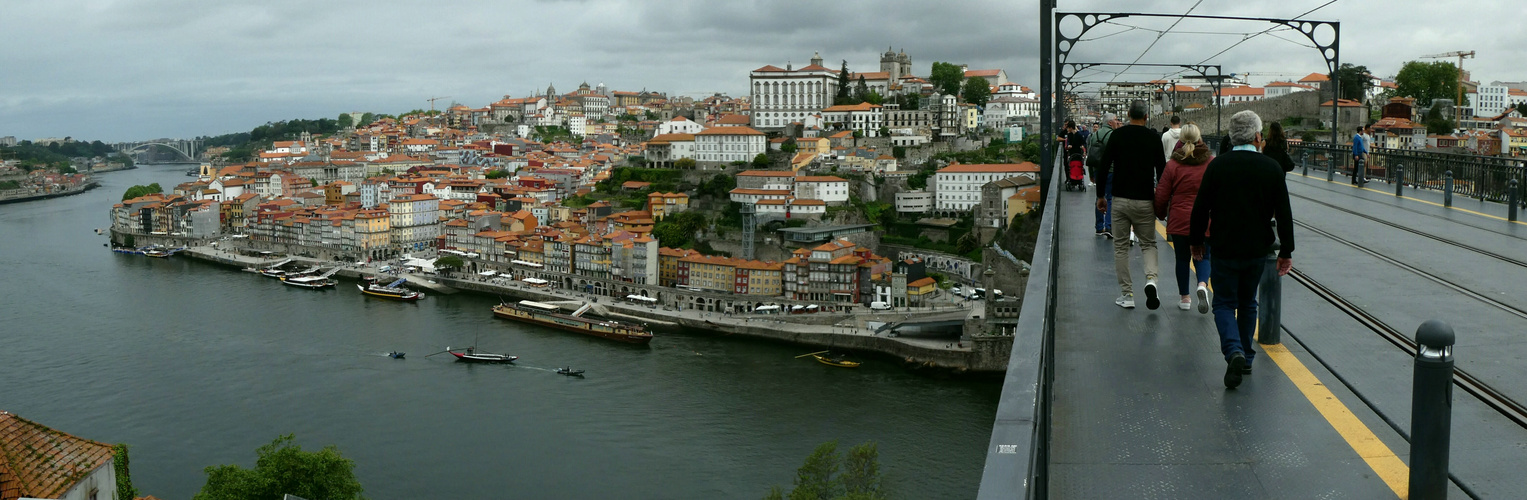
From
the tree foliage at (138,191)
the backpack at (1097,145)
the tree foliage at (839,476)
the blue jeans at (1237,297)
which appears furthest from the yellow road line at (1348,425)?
the tree foliage at (138,191)

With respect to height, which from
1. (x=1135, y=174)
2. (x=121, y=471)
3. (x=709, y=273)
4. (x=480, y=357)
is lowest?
(x=480, y=357)

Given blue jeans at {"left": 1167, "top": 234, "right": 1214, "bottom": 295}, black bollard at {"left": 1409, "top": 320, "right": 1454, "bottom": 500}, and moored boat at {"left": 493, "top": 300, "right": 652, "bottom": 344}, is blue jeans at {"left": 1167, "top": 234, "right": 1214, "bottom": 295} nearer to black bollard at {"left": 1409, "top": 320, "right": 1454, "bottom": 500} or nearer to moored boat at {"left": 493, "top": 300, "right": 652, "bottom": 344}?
black bollard at {"left": 1409, "top": 320, "right": 1454, "bottom": 500}

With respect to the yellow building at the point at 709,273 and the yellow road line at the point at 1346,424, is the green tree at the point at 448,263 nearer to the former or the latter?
the yellow building at the point at 709,273

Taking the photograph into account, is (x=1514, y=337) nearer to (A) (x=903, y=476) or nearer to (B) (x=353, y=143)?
(A) (x=903, y=476)

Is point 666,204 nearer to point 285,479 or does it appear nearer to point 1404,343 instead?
point 285,479

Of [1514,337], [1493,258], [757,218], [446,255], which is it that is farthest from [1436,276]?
[446,255]

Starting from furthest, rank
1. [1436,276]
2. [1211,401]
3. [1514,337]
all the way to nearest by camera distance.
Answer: [1436,276] → [1514,337] → [1211,401]

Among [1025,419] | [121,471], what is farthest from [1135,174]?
[121,471]

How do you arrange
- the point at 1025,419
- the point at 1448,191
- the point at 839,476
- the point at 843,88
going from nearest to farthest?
the point at 1025,419 < the point at 1448,191 < the point at 839,476 < the point at 843,88
